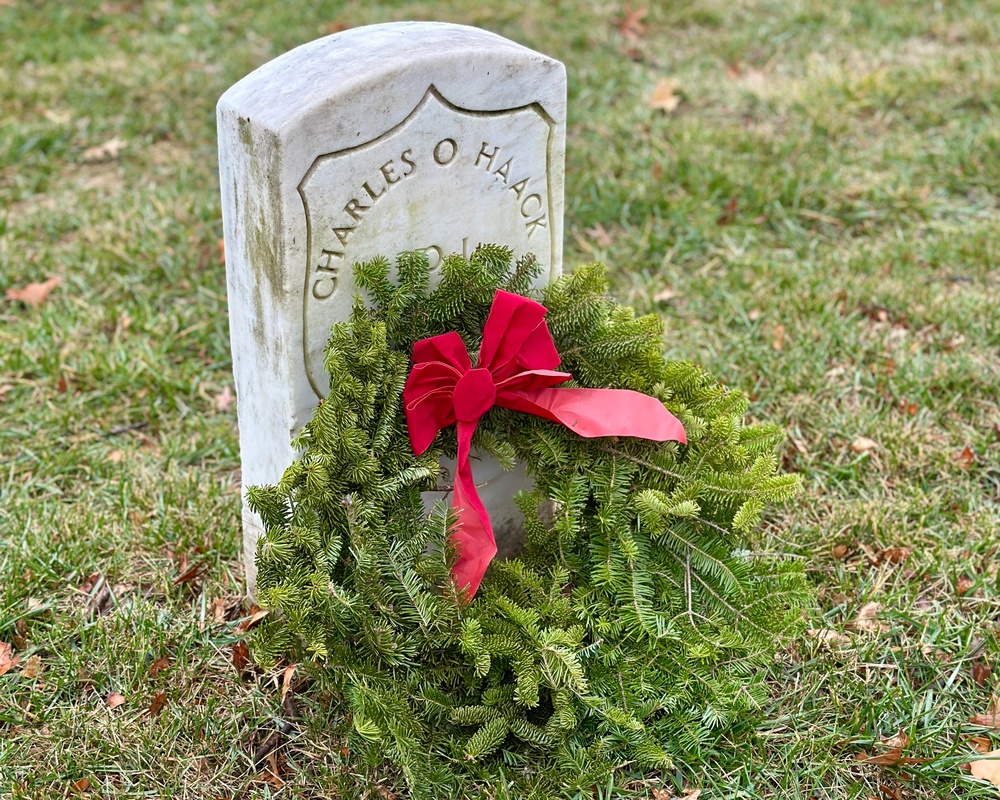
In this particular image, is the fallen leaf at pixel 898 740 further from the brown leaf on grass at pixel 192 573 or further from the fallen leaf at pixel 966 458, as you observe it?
the brown leaf on grass at pixel 192 573

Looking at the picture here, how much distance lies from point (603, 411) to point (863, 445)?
1230 mm

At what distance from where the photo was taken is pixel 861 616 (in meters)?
2.46

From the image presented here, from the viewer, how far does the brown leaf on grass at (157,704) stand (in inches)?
87.0

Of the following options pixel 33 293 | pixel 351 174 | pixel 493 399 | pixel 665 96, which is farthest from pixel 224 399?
pixel 665 96

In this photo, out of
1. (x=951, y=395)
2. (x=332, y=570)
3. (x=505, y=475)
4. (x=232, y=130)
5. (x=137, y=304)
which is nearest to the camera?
(x=232, y=130)

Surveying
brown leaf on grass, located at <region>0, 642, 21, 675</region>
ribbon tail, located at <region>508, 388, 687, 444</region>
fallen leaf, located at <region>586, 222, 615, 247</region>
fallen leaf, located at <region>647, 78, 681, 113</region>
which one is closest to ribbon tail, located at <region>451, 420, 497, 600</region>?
ribbon tail, located at <region>508, 388, 687, 444</region>

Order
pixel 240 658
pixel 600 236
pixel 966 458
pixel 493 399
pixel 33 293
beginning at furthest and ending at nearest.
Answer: pixel 600 236, pixel 33 293, pixel 966 458, pixel 240 658, pixel 493 399

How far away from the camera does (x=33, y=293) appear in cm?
368

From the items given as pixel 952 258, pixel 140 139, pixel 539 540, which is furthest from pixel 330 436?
pixel 140 139

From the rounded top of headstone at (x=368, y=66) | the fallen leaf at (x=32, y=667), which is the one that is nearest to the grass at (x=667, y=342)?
the fallen leaf at (x=32, y=667)

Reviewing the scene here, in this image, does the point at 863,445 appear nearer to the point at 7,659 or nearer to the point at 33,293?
the point at 7,659

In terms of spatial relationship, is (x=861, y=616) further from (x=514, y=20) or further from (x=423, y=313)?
(x=514, y=20)

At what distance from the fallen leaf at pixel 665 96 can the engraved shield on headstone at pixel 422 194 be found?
2949 millimetres

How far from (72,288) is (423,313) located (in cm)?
221
